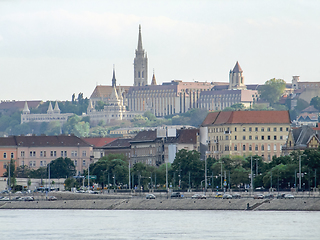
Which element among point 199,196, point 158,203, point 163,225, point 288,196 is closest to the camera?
point 163,225

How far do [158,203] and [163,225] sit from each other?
24.8 metres

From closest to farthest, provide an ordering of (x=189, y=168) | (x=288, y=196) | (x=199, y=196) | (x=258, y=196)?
(x=288, y=196)
(x=258, y=196)
(x=199, y=196)
(x=189, y=168)

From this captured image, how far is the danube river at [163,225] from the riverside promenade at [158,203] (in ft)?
9.19

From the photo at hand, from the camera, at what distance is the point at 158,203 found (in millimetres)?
140000

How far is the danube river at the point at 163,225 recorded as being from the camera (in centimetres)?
10575

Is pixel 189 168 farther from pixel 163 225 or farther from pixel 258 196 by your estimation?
pixel 163 225

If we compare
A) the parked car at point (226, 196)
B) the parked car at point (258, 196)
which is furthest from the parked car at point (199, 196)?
the parked car at point (258, 196)

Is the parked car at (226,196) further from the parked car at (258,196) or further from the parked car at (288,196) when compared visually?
the parked car at (288,196)

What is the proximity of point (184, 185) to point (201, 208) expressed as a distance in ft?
97.7

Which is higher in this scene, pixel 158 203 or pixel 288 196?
pixel 288 196

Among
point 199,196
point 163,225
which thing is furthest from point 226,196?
point 163,225

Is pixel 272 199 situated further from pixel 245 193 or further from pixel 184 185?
pixel 184 185

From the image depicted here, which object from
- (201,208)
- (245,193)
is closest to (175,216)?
(201,208)

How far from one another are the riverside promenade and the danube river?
9.19 feet
